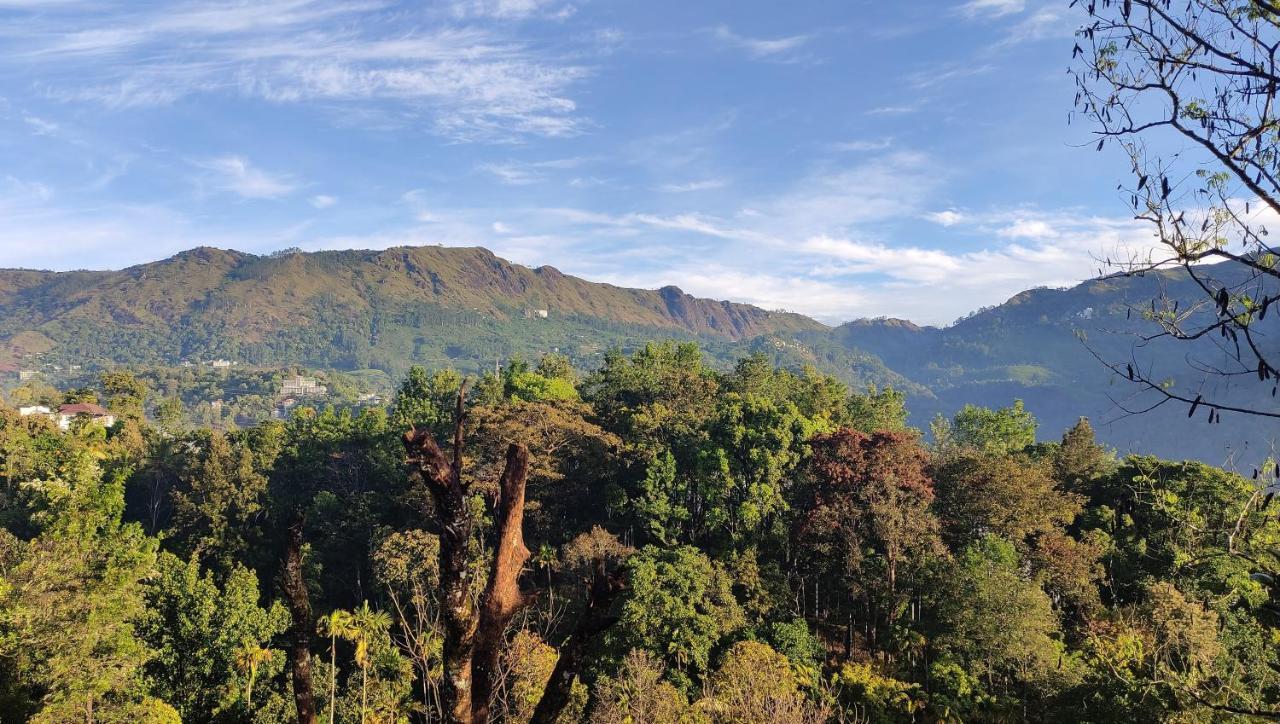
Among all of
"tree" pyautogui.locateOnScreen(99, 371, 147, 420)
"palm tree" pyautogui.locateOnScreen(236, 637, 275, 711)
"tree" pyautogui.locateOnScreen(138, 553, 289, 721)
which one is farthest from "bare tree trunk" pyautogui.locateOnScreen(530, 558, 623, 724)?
"tree" pyautogui.locateOnScreen(99, 371, 147, 420)

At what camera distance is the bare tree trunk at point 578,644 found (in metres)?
3.36

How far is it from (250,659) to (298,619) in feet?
55.9

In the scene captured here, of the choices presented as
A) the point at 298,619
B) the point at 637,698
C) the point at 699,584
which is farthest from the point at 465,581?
the point at 699,584

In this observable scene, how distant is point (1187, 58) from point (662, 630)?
54.9 ft

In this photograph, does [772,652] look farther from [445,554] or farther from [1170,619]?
[445,554]

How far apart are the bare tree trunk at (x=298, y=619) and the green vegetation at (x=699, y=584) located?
0.02 meters

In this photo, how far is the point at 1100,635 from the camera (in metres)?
18.3

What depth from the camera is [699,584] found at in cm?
1856

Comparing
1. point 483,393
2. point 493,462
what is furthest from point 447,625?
point 483,393

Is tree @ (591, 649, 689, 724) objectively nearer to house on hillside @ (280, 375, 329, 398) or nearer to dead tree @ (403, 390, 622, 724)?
dead tree @ (403, 390, 622, 724)

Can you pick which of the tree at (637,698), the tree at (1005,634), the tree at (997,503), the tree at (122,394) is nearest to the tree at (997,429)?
the tree at (997,503)

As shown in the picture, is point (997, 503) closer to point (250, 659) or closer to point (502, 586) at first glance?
point (502, 586)

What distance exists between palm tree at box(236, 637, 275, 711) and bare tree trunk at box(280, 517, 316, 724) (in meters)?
16.2

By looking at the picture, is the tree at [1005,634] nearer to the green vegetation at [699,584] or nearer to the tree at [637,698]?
the green vegetation at [699,584]
